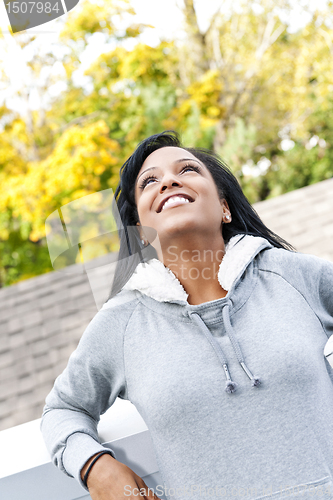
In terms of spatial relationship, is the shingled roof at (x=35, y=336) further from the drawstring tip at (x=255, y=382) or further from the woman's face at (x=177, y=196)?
the drawstring tip at (x=255, y=382)

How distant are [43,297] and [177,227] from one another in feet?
6.30

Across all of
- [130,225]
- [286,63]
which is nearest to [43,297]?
[130,225]

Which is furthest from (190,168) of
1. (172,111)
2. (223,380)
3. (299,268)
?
(172,111)

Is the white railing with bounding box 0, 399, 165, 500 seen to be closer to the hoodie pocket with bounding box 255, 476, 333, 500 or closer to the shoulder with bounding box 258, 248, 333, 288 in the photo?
the hoodie pocket with bounding box 255, 476, 333, 500

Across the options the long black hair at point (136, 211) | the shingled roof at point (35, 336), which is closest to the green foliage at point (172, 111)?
the shingled roof at point (35, 336)

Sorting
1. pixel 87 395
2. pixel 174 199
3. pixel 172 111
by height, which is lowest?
pixel 172 111

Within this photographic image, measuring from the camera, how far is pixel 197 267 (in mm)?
802

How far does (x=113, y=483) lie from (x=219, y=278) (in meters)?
0.38

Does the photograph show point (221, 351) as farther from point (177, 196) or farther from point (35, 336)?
point (35, 336)

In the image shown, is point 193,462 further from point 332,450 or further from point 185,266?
point 185,266

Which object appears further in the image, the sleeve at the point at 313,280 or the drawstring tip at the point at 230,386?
the sleeve at the point at 313,280

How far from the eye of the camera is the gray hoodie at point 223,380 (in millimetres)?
638

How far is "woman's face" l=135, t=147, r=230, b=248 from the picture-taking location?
2.46 feet

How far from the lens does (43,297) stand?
2482 mm
